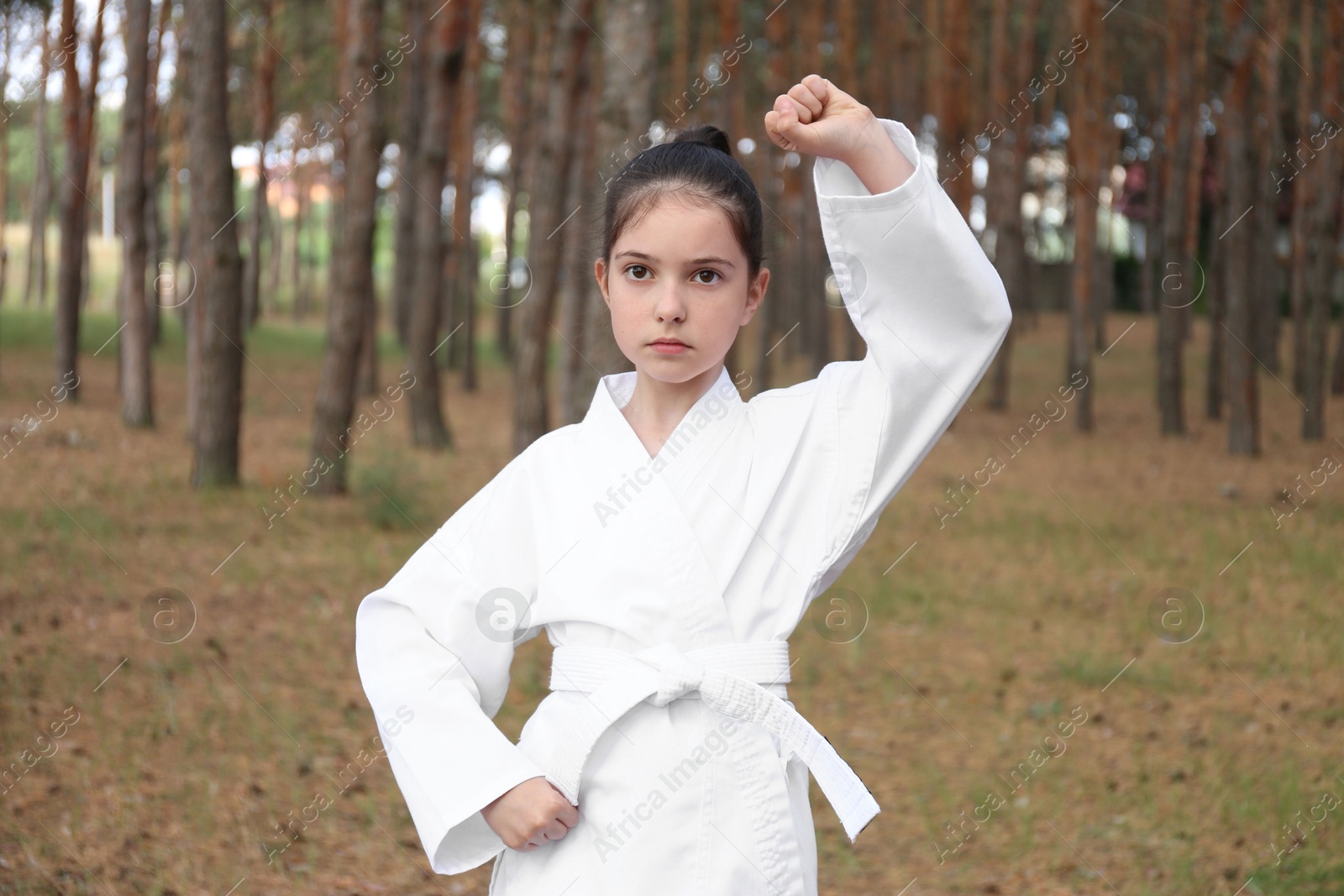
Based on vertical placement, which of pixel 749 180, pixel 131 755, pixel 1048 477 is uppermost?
pixel 749 180

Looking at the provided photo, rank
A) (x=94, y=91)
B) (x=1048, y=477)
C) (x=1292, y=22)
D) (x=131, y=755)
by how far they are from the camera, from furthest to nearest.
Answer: (x=1292, y=22)
(x=94, y=91)
(x=1048, y=477)
(x=131, y=755)

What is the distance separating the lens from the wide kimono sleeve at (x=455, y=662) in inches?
71.8

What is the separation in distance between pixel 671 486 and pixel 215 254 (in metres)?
8.31

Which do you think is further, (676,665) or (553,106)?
(553,106)

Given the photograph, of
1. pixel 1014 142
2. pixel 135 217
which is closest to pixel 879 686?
pixel 135 217

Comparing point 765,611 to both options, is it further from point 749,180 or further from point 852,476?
point 749,180

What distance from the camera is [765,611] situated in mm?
1921

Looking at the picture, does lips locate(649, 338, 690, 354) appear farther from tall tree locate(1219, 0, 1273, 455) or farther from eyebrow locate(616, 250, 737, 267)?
tall tree locate(1219, 0, 1273, 455)

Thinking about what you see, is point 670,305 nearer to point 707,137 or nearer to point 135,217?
point 707,137

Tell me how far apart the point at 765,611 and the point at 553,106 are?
913 centimetres

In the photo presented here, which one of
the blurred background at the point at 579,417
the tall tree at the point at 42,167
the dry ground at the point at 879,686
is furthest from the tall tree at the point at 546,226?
the tall tree at the point at 42,167

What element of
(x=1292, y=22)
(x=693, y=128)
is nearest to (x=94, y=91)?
(x=693, y=128)

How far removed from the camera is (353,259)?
9.68 m

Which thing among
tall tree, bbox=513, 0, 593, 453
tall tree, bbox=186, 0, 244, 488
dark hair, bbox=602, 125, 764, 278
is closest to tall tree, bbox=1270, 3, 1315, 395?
tall tree, bbox=513, 0, 593, 453
